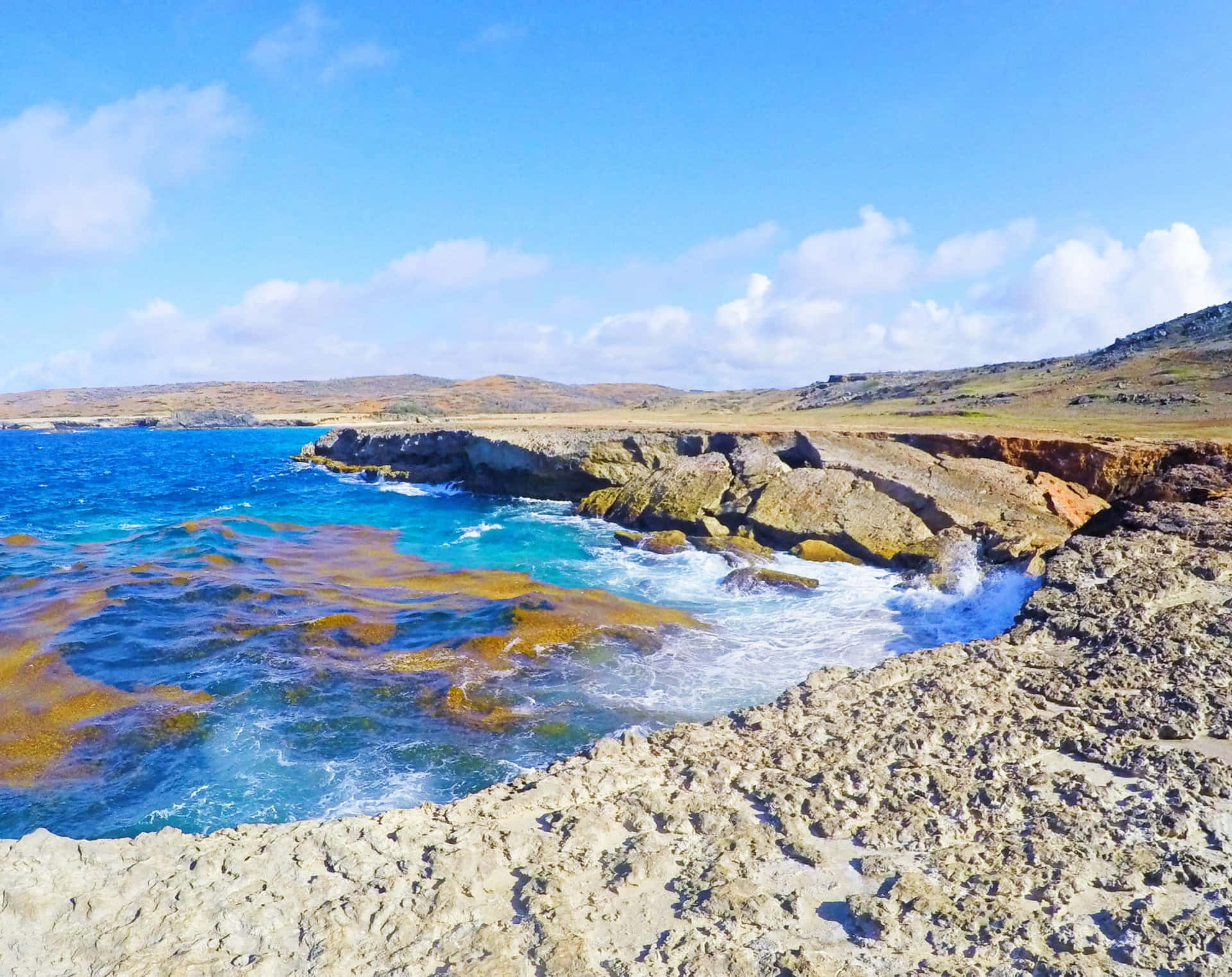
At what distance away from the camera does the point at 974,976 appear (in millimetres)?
4973

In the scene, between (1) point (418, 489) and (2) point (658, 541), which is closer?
(2) point (658, 541)

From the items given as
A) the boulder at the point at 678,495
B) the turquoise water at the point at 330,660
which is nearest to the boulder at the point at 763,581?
the turquoise water at the point at 330,660

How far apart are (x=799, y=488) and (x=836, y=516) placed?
1.89 meters

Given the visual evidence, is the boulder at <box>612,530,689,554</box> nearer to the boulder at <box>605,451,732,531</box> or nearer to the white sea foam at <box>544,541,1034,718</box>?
the boulder at <box>605,451,732,531</box>

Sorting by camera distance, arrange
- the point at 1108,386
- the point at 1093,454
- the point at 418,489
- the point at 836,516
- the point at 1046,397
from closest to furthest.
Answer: the point at 1093,454
the point at 836,516
the point at 1108,386
the point at 1046,397
the point at 418,489

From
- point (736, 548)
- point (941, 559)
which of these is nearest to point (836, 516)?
point (736, 548)

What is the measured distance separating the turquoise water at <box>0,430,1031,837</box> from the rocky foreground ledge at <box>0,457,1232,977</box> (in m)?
2.91

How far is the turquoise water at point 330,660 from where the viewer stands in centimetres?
991

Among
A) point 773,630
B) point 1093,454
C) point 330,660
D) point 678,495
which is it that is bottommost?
point 773,630

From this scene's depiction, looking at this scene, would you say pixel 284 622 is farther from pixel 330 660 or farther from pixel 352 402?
pixel 352 402

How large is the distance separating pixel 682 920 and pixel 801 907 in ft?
3.20

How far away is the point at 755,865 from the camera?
6277mm

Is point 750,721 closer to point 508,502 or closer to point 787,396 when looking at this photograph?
point 508,502

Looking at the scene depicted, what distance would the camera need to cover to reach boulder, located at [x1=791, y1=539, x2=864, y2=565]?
21562 millimetres
